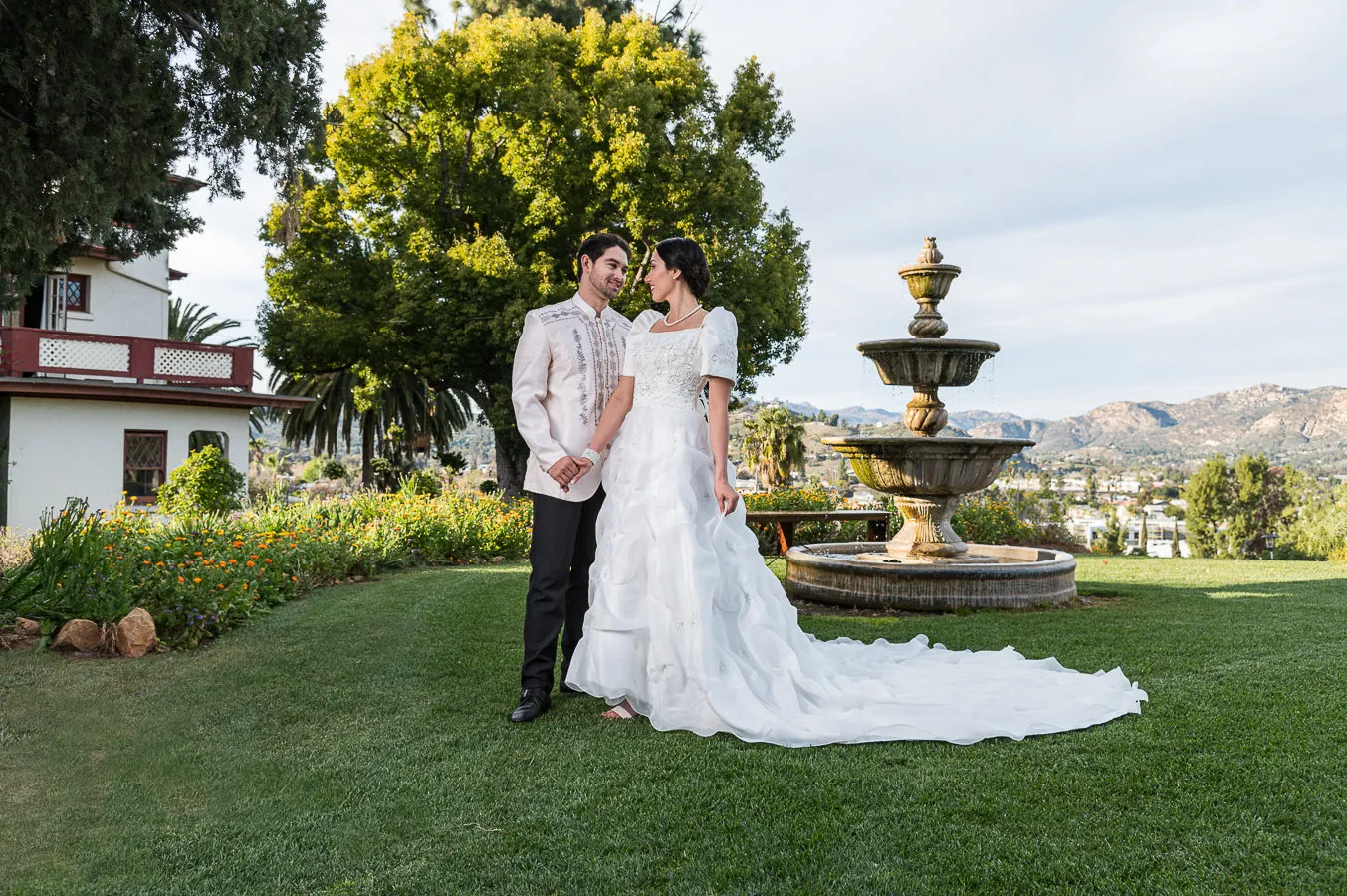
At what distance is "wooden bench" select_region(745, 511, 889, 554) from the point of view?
10266 millimetres

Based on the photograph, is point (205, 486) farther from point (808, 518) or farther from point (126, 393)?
point (808, 518)

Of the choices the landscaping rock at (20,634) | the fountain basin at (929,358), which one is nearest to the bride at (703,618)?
the landscaping rock at (20,634)

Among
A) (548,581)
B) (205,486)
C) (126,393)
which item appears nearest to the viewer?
(548,581)

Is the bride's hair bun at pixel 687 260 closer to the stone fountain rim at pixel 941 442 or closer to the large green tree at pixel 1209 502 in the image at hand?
the stone fountain rim at pixel 941 442

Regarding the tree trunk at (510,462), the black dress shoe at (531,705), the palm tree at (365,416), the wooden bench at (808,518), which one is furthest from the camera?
the palm tree at (365,416)

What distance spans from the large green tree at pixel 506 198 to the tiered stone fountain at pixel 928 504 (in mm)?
10859

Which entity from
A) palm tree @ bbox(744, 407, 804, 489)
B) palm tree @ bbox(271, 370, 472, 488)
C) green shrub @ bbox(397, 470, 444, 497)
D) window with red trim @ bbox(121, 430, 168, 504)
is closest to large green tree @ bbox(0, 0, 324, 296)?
green shrub @ bbox(397, 470, 444, 497)

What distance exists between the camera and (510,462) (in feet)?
77.6

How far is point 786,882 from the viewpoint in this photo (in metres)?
2.54

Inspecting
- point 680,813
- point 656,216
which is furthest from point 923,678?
point 656,216

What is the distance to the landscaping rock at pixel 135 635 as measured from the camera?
6.30 metres

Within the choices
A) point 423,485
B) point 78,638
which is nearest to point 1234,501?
point 423,485

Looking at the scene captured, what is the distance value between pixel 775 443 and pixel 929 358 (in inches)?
938

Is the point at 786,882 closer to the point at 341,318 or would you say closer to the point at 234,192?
the point at 234,192
